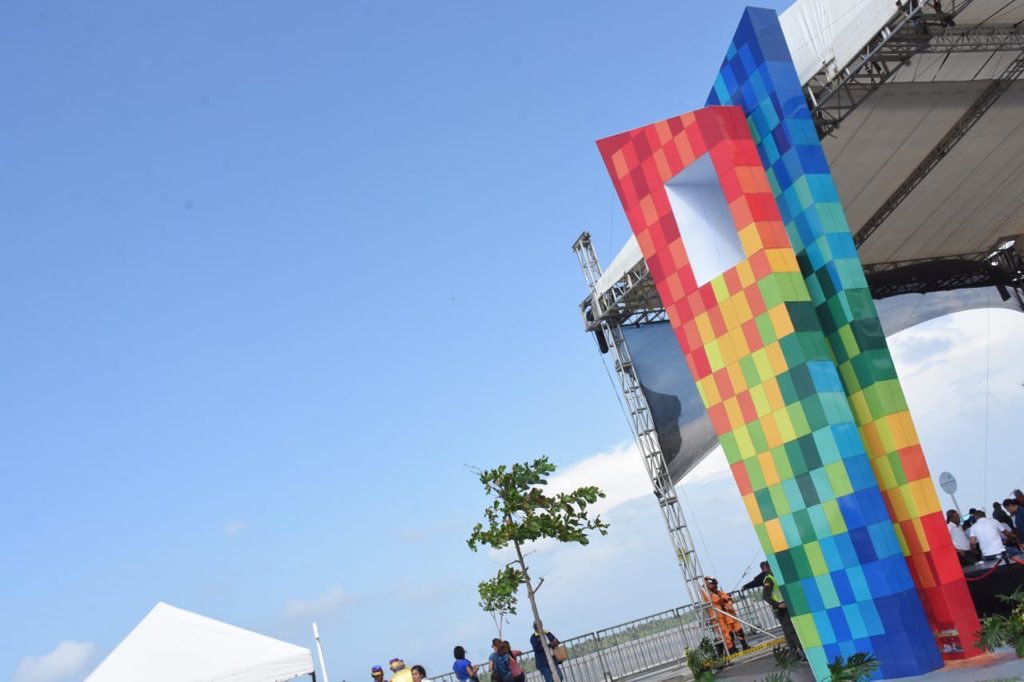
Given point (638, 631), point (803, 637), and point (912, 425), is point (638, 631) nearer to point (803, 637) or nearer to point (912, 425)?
point (803, 637)

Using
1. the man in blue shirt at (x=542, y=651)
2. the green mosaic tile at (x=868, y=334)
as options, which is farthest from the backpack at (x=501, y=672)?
the green mosaic tile at (x=868, y=334)

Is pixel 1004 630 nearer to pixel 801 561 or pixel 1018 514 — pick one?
pixel 801 561

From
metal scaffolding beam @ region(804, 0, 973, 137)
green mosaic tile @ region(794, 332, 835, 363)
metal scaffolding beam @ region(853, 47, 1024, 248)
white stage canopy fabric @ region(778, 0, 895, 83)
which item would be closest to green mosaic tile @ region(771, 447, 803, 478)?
green mosaic tile @ region(794, 332, 835, 363)

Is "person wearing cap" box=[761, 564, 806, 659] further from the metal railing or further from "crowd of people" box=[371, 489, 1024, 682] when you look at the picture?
the metal railing

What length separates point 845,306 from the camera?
11555mm

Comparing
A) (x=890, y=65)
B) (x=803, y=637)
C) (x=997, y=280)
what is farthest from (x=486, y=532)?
(x=997, y=280)

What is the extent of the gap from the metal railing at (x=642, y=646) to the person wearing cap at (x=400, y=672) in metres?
8.00

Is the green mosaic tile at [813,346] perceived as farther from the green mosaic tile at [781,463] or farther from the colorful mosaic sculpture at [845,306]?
the green mosaic tile at [781,463]

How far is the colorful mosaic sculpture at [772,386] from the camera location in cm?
1066

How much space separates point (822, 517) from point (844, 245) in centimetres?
335

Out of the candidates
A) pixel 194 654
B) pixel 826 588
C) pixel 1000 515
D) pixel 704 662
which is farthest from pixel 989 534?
pixel 194 654

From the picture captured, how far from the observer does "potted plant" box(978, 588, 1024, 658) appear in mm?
9852

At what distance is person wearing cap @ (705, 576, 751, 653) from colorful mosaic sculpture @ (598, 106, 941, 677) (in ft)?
→ 18.7

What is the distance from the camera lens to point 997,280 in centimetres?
2562
